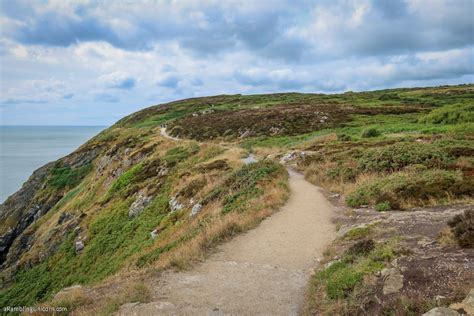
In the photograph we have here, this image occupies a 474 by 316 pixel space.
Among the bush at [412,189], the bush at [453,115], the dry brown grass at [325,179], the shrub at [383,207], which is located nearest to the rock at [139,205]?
the dry brown grass at [325,179]

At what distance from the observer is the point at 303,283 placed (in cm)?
929

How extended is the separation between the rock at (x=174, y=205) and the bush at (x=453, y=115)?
31.8 m

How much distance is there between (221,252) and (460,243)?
6815mm

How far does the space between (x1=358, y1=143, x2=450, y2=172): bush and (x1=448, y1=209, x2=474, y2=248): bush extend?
10.2 metres

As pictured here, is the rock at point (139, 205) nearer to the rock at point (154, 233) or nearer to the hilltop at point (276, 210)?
the hilltop at point (276, 210)

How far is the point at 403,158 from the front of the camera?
20.0 meters

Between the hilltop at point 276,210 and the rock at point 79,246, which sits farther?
the rock at point 79,246

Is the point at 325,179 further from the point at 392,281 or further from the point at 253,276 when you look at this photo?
the point at 392,281

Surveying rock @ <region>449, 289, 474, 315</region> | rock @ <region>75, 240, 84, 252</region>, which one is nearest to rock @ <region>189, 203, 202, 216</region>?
rock @ <region>75, 240, 84, 252</region>

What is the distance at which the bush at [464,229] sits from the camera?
8.41m

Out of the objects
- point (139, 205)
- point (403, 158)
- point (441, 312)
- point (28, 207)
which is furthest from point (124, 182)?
point (441, 312)

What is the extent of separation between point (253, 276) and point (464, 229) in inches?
217

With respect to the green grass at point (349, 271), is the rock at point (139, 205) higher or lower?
lower

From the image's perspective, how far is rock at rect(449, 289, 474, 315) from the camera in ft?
17.8
